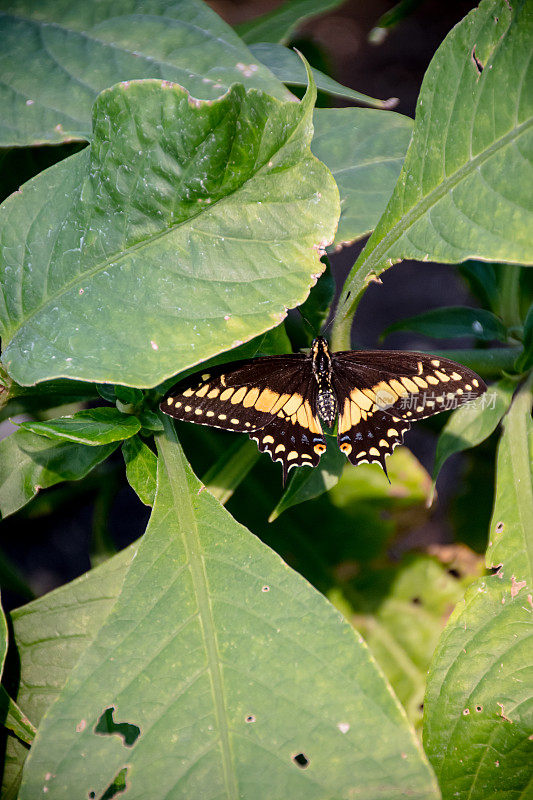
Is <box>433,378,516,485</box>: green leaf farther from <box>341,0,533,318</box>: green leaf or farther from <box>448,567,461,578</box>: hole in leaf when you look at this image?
<box>448,567,461,578</box>: hole in leaf

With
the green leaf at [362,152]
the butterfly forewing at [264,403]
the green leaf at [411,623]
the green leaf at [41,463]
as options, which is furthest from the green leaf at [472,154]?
the green leaf at [411,623]

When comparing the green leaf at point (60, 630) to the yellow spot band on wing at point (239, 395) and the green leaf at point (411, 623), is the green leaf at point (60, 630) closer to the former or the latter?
the yellow spot band on wing at point (239, 395)

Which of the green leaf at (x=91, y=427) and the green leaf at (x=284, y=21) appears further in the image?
the green leaf at (x=284, y=21)

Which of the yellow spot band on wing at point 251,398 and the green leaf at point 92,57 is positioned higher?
the green leaf at point 92,57

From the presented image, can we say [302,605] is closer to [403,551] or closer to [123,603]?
[123,603]

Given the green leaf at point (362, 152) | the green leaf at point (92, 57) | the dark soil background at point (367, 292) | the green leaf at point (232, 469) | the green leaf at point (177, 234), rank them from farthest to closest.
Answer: the dark soil background at point (367, 292) < the green leaf at point (232, 469) < the green leaf at point (362, 152) < the green leaf at point (92, 57) < the green leaf at point (177, 234)

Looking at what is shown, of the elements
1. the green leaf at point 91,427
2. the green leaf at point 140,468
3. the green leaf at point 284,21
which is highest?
the green leaf at point 284,21

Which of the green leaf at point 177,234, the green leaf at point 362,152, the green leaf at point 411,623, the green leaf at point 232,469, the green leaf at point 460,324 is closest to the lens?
the green leaf at point 177,234

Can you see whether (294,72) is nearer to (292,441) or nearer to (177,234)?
(177,234)

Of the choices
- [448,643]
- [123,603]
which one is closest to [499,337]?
[448,643]
